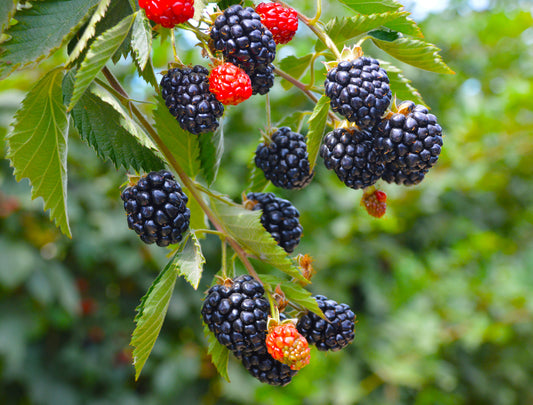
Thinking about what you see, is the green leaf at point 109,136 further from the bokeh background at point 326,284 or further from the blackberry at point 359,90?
the bokeh background at point 326,284

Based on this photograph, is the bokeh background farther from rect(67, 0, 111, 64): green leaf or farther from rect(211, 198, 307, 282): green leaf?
rect(67, 0, 111, 64): green leaf

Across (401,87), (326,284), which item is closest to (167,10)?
(401,87)

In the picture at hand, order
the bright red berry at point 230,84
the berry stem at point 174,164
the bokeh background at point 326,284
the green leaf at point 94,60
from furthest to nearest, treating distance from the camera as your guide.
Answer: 1. the bokeh background at point 326,284
2. the berry stem at point 174,164
3. the bright red berry at point 230,84
4. the green leaf at point 94,60

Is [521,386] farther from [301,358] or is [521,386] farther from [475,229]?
[301,358]

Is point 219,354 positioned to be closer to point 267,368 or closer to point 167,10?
point 267,368

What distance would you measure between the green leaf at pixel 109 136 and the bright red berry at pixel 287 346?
11.5 inches

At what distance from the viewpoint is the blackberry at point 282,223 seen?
0.83 metres

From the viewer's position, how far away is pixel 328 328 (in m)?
0.76

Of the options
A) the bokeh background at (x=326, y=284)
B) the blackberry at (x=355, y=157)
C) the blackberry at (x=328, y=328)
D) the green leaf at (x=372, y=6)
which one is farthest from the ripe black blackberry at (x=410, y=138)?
the bokeh background at (x=326, y=284)

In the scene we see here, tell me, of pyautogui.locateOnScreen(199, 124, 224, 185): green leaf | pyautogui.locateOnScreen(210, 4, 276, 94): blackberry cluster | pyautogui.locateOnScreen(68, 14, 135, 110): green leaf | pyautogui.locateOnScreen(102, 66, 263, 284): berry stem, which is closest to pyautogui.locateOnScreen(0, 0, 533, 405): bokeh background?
pyautogui.locateOnScreen(199, 124, 224, 185): green leaf

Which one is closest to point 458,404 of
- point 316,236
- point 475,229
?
point 475,229

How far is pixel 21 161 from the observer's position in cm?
69

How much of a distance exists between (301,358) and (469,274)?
9.52 feet

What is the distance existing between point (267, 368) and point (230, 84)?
426mm
